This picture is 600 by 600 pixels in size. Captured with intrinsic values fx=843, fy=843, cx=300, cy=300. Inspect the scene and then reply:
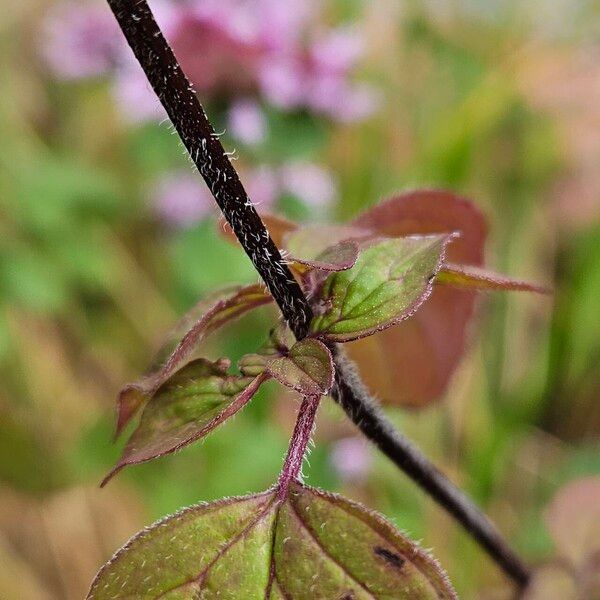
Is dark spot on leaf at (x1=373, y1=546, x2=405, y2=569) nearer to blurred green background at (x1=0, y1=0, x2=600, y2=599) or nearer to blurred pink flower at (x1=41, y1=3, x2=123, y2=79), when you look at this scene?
blurred green background at (x1=0, y1=0, x2=600, y2=599)

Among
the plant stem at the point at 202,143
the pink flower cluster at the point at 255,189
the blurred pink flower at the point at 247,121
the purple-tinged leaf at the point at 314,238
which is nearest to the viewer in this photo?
the plant stem at the point at 202,143

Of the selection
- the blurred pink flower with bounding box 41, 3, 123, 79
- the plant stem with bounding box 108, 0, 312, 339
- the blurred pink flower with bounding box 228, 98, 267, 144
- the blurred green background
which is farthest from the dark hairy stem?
the blurred pink flower with bounding box 41, 3, 123, 79

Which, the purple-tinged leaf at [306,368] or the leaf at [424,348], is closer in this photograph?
the purple-tinged leaf at [306,368]

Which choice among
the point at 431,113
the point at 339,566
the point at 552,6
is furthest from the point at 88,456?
the point at 552,6

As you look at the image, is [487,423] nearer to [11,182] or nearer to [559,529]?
[559,529]

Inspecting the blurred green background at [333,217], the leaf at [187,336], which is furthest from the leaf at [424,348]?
the blurred green background at [333,217]

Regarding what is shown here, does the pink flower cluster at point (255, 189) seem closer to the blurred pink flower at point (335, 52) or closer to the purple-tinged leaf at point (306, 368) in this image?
the blurred pink flower at point (335, 52)
